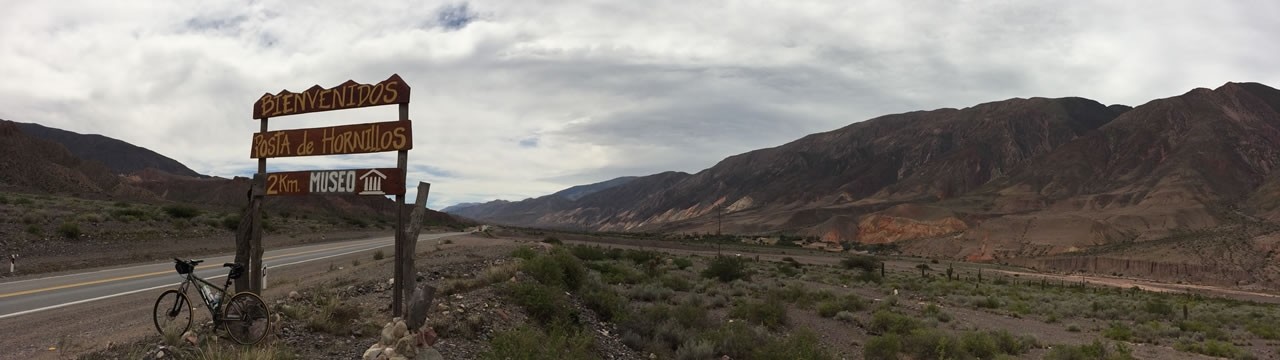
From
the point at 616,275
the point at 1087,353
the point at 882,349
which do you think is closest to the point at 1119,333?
the point at 1087,353

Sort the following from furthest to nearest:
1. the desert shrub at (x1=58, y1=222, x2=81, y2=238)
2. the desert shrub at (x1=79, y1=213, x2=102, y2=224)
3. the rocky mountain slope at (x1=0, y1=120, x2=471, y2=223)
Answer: the rocky mountain slope at (x1=0, y1=120, x2=471, y2=223)
the desert shrub at (x1=79, y1=213, x2=102, y2=224)
the desert shrub at (x1=58, y1=222, x2=81, y2=238)

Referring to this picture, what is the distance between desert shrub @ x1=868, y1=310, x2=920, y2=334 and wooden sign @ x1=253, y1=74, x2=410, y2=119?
14.8m

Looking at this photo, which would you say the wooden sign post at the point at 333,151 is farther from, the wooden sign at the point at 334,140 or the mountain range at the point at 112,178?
the mountain range at the point at 112,178

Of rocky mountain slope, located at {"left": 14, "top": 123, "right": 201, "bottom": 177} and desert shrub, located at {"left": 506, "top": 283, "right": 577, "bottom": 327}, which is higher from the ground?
rocky mountain slope, located at {"left": 14, "top": 123, "right": 201, "bottom": 177}

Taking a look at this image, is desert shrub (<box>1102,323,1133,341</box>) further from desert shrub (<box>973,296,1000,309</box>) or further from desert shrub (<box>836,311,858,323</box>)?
desert shrub (<box>836,311,858,323</box>)

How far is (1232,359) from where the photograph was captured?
16.2 m

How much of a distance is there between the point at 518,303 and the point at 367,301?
2657mm

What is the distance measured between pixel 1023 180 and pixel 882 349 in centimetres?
13135

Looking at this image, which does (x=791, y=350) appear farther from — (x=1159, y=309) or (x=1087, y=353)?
(x=1159, y=309)

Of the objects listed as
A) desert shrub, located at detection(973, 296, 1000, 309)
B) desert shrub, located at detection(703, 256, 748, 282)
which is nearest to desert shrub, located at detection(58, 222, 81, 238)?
desert shrub, located at detection(703, 256, 748, 282)

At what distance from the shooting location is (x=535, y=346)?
8641 mm

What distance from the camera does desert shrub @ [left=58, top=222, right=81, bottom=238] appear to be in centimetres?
2481

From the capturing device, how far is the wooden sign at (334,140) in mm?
8430

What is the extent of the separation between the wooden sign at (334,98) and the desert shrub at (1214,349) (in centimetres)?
2072
